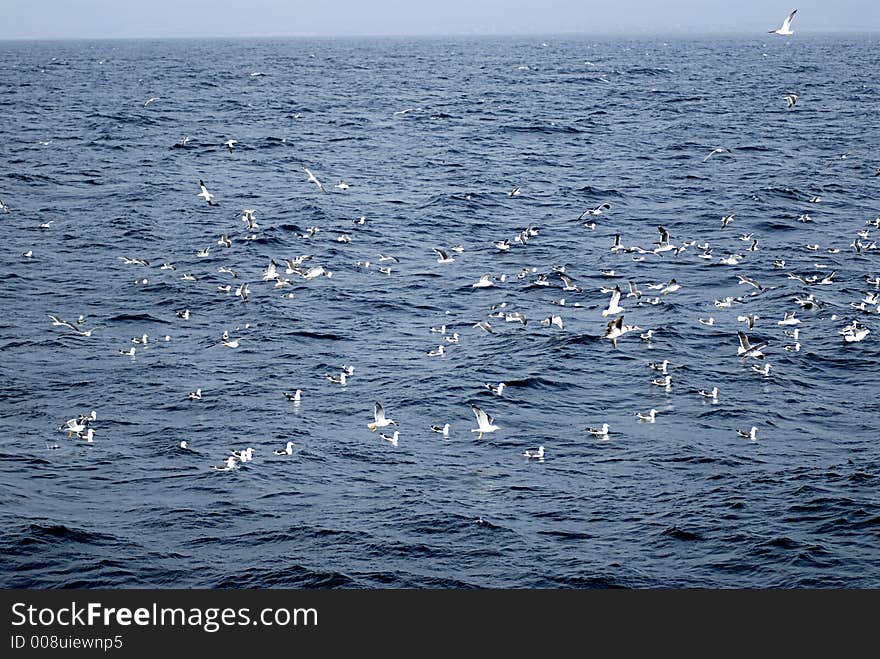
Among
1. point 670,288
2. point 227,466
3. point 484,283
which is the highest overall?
point 670,288

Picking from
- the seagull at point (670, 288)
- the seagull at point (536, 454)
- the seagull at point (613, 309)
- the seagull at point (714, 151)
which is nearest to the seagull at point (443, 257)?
the seagull at point (613, 309)

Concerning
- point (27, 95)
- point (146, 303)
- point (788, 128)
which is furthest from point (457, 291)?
point (27, 95)

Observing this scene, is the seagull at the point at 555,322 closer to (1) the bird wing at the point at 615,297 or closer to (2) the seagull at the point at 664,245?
(1) the bird wing at the point at 615,297

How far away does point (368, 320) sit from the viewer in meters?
40.6

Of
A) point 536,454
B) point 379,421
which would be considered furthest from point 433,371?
point 536,454

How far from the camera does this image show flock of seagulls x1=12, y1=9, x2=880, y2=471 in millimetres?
30672

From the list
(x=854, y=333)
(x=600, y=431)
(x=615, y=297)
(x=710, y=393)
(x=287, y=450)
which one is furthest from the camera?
(x=615, y=297)

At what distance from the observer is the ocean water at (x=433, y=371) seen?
79.7ft

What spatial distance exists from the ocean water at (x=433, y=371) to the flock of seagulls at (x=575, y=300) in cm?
27

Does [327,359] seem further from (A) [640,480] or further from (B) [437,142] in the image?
(B) [437,142]

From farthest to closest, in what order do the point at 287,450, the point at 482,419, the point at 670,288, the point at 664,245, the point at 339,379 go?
the point at 664,245 → the point at 670,288 → the point at 339,379 → the point at 482,419 → the point at 287,450

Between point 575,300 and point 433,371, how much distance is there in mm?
9515

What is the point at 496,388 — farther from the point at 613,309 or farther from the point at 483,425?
the point at 613,309

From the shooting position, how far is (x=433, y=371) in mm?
35375
